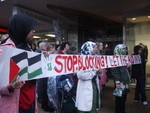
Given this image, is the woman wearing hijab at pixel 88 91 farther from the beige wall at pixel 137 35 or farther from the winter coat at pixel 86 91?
the beige wall at pixel 137 35

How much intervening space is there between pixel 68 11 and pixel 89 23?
105 inches

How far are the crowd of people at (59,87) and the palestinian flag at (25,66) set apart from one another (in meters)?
0.07

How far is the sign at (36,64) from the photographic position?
1.66 metres

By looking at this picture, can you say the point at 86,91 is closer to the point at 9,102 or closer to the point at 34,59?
the point at 34,59

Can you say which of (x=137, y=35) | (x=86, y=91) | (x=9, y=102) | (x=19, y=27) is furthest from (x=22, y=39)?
(x=137, y=35)

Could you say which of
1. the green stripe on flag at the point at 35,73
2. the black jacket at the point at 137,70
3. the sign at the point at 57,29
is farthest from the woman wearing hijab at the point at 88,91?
the sign at the point at 57,29

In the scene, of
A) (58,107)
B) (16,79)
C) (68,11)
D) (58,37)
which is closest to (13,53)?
(16,79)

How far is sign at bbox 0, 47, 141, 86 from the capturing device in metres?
1.66

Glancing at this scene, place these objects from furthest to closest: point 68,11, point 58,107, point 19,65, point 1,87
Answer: point 68,11, point 58,107, point 19,65, point 1,87

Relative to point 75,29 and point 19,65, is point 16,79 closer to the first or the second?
point 19,65

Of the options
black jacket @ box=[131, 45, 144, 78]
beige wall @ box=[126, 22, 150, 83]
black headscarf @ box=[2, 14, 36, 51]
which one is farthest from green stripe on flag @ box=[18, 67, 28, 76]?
beige wall @ box=[126, 22, 150, 83]

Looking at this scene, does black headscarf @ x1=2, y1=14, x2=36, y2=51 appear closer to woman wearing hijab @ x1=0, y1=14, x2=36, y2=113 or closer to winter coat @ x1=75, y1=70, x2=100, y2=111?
woman wearing hijab @ x1=0, y1=14, x2=36, y2=113

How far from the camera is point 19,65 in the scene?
1790 millimetres

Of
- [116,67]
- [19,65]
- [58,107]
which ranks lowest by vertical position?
[58,107]
